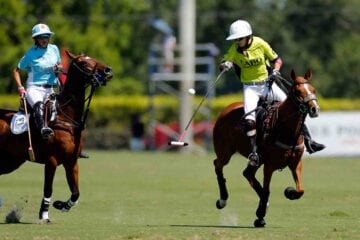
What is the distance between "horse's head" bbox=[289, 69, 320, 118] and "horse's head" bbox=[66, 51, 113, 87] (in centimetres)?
264

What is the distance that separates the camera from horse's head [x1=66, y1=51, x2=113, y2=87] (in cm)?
1638

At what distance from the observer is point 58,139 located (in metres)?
16.4

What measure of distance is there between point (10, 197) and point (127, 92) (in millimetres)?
40657

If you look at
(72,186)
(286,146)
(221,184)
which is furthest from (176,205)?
(286,146)

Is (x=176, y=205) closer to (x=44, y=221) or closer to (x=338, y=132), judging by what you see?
(x=44, y=221)

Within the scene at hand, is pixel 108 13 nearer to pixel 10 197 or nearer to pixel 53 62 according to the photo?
pixel 10 197

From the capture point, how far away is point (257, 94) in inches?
670

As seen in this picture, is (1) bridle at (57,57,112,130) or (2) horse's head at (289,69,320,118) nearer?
(2) horse's head at (289,69,320,118)

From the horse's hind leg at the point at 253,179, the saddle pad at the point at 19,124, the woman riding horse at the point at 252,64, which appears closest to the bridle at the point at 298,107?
the woman riding horse at the point at 252,64

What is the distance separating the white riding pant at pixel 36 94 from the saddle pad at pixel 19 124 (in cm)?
24

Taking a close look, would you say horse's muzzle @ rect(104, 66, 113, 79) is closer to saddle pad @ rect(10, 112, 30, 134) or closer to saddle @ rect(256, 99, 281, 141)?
saddle pad @ rect(10, 112, 30, 134)

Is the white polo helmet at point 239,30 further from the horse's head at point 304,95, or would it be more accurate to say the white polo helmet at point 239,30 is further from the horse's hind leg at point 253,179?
the horse's hind leg at point 253,179

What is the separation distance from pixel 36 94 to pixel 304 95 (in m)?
3.97

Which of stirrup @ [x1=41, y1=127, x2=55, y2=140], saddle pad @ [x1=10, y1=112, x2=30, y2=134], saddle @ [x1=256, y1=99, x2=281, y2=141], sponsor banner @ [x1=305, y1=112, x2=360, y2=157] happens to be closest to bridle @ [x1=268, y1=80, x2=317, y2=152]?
saddle @ [x1=256, y1=99, x2=281, y2=141]
